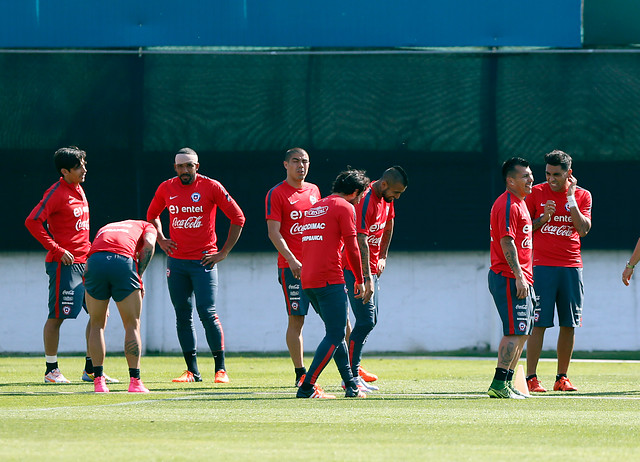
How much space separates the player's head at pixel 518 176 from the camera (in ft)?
30.7

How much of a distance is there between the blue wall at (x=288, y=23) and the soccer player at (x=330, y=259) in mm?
8666

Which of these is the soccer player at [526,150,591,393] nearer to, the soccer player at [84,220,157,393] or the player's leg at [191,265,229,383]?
the player's leg at [191,265,229,383]

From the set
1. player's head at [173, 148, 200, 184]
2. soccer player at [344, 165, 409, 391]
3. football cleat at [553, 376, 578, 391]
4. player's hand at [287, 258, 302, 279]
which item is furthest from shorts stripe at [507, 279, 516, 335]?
player's head at [173, 148, 200, 184]

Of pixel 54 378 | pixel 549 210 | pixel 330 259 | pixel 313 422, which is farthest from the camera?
pixel 54 378

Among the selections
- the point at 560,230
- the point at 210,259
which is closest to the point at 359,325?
the point at 210,259

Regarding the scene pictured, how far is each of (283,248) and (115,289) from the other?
1687mm

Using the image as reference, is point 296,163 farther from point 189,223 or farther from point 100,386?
point 100,386

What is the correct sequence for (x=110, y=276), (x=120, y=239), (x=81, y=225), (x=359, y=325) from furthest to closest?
1. (x=81, y=225)
2. (x=359, y=325)
3. (x=120, y=239)
4. (x=110, y=276)

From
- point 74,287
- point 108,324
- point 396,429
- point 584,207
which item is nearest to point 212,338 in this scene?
point 74,287

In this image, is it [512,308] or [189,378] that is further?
[189,378]

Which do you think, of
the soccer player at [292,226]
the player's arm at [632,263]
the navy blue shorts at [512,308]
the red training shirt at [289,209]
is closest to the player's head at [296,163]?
the soccer player at [292,226]

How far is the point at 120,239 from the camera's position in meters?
9.75

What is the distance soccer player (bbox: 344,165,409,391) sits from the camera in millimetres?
9891

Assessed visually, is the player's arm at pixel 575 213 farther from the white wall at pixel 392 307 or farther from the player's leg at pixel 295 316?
the white wall at pixel 392 307
